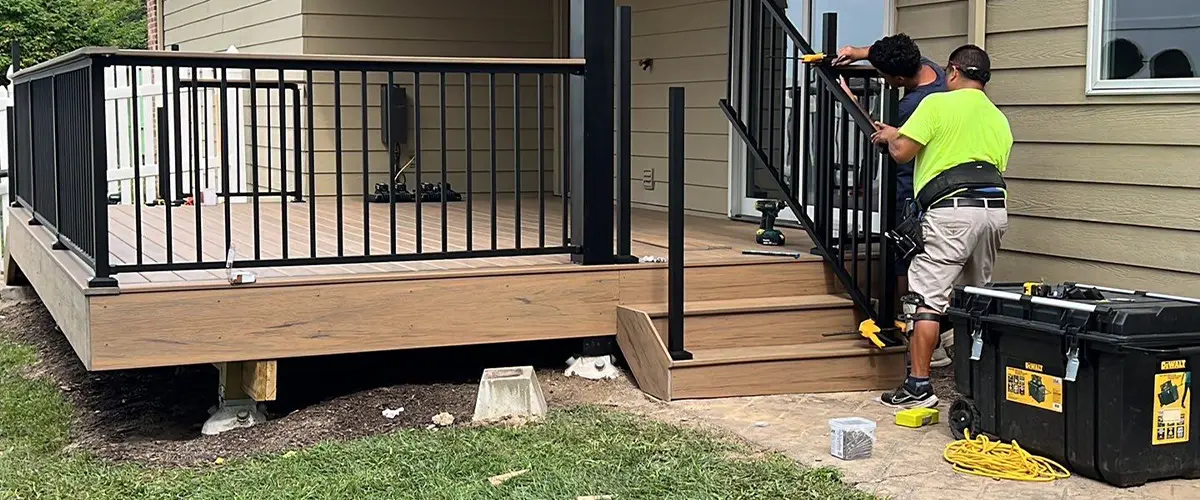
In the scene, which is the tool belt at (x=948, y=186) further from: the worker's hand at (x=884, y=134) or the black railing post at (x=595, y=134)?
the black railing post at (x=595, y=134)

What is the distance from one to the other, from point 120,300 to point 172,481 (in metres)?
0.82

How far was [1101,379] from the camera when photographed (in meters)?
3.79

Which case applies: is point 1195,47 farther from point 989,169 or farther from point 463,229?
point 463,229

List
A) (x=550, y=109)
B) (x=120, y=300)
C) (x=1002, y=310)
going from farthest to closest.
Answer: (x=550, y=109)
(x=120, y=300)
(x=1002, y=310)

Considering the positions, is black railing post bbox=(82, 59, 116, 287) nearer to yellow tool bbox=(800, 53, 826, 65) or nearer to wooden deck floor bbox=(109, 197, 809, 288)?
wooden deck floor bbox=(109, 197, 809, 288)

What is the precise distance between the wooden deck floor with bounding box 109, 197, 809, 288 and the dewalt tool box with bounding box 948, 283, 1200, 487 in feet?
5.79

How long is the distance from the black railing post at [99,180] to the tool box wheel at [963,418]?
9.41ft

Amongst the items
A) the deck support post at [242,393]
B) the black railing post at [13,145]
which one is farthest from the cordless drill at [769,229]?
the black railing post at [13,145]

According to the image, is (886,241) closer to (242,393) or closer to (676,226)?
(676,226)

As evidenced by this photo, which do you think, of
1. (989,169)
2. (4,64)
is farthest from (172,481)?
(4,64)

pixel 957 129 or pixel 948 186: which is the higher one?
pixel 957 129

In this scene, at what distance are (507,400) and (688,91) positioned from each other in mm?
3769

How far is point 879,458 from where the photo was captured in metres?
4.15

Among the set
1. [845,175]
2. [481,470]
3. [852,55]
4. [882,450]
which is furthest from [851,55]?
[481,470]
